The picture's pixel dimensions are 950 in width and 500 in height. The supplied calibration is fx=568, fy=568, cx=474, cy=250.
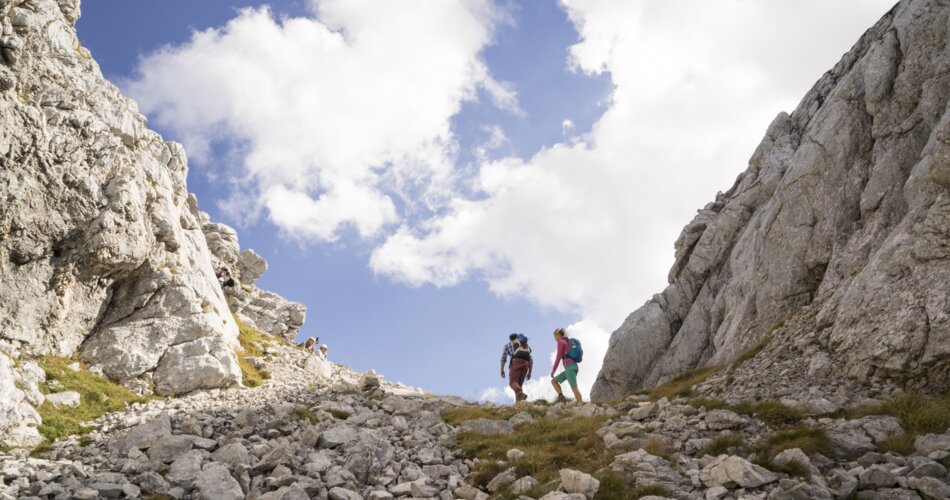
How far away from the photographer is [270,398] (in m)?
27.0

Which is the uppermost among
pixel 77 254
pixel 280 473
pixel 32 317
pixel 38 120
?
pixel 38 120

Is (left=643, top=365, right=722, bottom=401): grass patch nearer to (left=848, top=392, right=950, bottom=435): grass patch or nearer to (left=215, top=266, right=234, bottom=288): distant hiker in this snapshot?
(left=848, top=392, right=950, bottom=435): grass patch

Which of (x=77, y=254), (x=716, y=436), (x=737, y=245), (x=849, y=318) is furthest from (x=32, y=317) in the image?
(x=737, y=245)

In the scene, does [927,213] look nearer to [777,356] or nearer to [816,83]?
[777,356]

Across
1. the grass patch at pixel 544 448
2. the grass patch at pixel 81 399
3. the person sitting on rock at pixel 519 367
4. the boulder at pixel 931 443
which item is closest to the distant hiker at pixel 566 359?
the person sitting on rock at pixel 519 367

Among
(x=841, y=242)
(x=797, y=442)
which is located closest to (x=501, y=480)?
(x=797, y=442)

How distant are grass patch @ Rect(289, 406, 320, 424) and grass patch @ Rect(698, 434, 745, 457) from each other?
14.3 meters

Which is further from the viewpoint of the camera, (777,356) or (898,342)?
(777,356)

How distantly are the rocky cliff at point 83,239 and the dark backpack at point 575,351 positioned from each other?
1741cm

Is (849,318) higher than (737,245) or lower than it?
lower

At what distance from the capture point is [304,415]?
22609 mm

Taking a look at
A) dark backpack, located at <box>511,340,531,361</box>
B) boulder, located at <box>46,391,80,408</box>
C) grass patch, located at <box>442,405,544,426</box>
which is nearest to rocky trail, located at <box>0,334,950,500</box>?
grass patch, located at <box>442,405,544,426</box>

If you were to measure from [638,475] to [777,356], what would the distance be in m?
12.4

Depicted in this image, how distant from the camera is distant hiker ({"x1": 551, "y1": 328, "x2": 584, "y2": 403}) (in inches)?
1103
